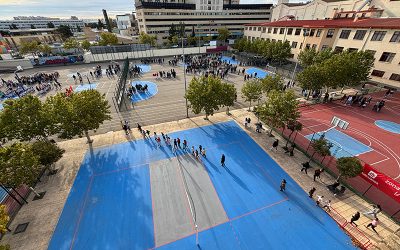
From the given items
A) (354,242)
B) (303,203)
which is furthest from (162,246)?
(354,242)

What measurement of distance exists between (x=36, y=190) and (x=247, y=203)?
18.7m

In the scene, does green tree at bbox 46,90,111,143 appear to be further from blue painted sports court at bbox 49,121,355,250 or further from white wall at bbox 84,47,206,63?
white wall at bbox 84,47,206,63

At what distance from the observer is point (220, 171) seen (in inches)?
720

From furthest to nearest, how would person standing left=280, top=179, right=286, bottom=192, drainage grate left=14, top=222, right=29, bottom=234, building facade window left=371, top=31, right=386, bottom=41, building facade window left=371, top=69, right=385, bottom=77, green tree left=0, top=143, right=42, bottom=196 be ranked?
building facade window left=371, top=69, right=385, bottom=77 → building facade window left=371, top=31, right=386, bottom=41 → person standing left=280, top=179, right=286, bottom=192 → drainage grate left=14, top=222, right=29, bottom=234 → green tree left=0, top=143, right=42, bottom=196

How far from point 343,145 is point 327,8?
5789 cm

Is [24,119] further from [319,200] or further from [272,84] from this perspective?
[272,84]

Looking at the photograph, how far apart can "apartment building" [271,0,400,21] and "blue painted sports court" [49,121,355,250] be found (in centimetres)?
5195

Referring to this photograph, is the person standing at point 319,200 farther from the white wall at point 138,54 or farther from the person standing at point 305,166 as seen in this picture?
the white wall at point 138,54

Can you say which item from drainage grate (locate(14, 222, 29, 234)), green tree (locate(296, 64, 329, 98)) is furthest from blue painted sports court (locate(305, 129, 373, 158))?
drainage grate (locate(14, 222, 29, 234))

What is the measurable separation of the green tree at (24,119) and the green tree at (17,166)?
4.40 metres

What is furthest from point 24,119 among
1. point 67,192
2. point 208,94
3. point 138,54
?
point 138,54

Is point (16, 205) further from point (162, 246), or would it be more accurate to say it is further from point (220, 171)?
point (220, 171)

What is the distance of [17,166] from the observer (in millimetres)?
13766

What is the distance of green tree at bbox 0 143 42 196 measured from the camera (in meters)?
13.3
